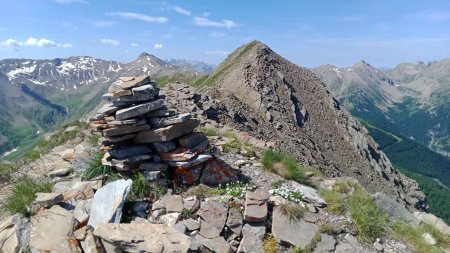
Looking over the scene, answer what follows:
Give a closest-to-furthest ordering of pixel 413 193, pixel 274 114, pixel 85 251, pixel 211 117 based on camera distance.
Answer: pixel 85 251 < pixel 211 117 < pixel 274 114 < pixel 413 193

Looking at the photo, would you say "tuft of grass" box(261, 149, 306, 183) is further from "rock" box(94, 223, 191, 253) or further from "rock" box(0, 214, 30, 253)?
"rock" box(0, 214, 30, 253)

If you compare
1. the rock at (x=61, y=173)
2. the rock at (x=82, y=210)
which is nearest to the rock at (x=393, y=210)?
the rock at (x=82, y=210)

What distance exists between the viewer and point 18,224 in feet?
34.8

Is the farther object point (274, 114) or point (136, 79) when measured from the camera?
point (274, 114)

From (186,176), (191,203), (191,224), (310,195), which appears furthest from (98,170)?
(310,195)

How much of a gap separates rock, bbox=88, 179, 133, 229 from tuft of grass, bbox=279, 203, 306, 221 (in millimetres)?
4737

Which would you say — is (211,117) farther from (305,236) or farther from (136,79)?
(305,236)

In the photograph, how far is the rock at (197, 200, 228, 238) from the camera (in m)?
11.1

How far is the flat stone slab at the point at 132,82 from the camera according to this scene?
1341 cm

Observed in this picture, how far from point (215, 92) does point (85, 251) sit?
3658cm

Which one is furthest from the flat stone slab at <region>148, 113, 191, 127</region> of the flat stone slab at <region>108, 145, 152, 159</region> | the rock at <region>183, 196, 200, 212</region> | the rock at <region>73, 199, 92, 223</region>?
the rock at <region>73, 199, 92, 223</region>

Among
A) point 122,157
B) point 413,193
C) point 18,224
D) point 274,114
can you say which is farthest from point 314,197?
point 413,193

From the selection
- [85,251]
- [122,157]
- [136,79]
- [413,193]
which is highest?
[136,79]

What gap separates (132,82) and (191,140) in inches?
114
